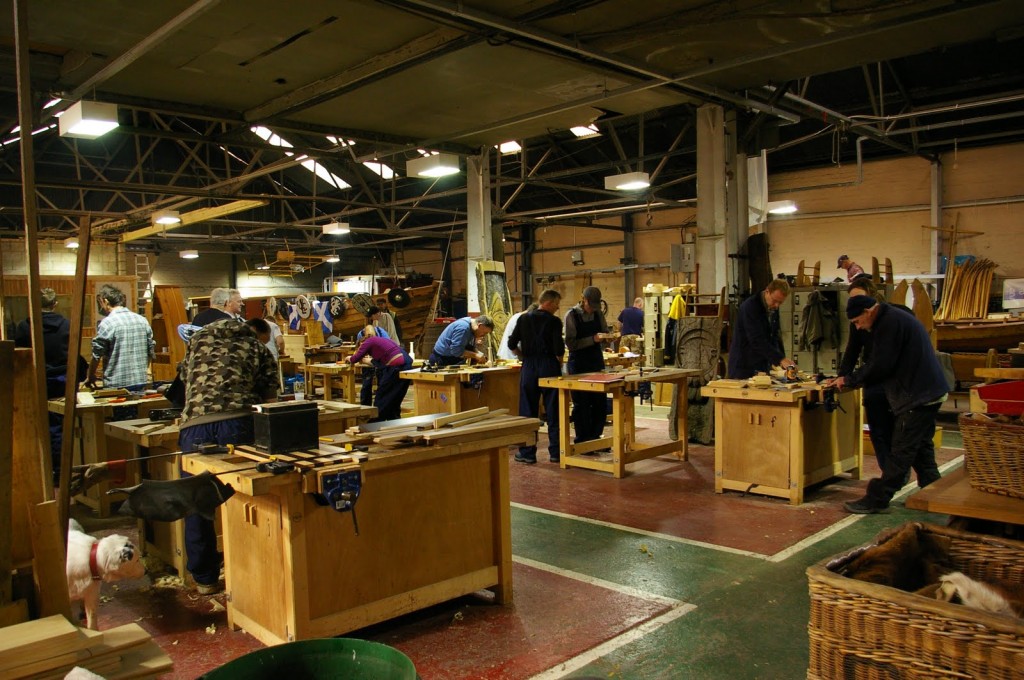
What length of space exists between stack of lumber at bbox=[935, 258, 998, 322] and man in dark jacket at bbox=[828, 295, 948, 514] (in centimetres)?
707

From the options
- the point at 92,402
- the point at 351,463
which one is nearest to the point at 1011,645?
the point at 351,463

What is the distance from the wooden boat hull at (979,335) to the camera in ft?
33.3

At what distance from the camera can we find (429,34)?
6.30 m

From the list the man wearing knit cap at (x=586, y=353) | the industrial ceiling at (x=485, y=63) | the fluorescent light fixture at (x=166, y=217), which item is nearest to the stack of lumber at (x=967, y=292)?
the industrial ceiling at (x=485, y=63)

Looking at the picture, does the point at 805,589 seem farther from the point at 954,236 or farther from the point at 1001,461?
the point at 954,236

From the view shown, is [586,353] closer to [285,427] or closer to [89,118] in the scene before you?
[285,427]

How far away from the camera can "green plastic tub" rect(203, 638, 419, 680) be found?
6.50ft

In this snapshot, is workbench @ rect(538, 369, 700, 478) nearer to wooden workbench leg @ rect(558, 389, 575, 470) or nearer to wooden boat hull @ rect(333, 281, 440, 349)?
wooden workbench leg @ rect(558, 389, 575, 470)

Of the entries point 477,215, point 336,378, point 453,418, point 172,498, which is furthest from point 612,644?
point 336,378

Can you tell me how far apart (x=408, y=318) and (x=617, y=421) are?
8.45 metres

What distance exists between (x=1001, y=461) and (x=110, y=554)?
11.9ft

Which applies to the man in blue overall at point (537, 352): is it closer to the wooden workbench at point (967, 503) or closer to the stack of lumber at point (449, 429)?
the stack of lumber at point (449, 429)

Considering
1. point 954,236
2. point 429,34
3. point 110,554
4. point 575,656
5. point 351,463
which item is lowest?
point 575,656

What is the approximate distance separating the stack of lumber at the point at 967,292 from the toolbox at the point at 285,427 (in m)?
10.7
